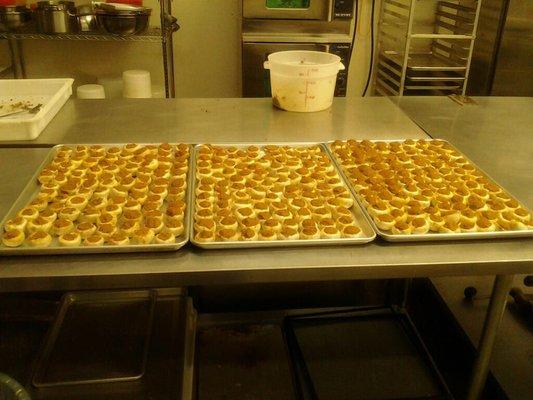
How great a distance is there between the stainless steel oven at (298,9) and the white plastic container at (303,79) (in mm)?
1082

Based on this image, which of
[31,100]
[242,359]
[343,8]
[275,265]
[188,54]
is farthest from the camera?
[188,54]

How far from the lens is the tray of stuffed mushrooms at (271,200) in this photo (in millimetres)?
1094

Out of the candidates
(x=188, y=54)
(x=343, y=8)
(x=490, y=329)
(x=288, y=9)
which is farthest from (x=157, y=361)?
(x=188, y=54)

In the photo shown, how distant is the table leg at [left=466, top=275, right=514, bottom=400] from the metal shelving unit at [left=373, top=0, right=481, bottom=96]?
6.50 feet

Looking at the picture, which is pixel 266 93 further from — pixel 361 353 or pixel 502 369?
pixel 502 369

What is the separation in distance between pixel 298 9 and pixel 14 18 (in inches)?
60.0

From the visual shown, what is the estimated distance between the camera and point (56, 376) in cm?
142

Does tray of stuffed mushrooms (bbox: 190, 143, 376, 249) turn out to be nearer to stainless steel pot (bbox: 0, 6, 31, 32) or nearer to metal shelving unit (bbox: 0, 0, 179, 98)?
metal shelving unit (bbox: 0, 0, 179, 98)

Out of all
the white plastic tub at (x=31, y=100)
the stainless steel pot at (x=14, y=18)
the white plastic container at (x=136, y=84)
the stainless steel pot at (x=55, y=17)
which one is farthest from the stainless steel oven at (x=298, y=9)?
the white plastic tub at (x=31, y=100)

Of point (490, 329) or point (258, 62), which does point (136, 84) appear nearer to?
point (258, 62)

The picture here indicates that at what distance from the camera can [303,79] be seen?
1.77 meters

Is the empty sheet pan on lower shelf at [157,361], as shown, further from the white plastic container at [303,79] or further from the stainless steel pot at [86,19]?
the stainless steel pot at [86,19]

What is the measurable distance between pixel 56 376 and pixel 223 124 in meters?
0.92

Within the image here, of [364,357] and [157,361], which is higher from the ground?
[157,361]
